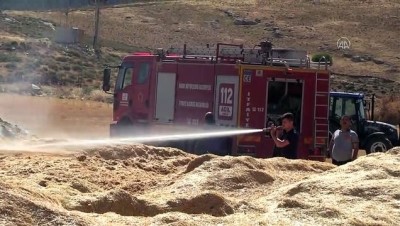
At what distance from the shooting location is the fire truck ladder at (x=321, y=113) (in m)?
19.3

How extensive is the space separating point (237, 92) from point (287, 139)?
5996 mm

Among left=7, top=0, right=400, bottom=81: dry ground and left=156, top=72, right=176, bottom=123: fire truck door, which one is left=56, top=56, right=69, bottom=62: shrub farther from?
left=156, top=72, right=176, bottom=123: fire truck door

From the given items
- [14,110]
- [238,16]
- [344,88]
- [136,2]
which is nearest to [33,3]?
[136,2]

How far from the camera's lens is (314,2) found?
3388 inches

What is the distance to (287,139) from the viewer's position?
1311 centimetres

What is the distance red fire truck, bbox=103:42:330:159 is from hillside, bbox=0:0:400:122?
31507mm

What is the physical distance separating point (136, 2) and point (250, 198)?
8263 cm

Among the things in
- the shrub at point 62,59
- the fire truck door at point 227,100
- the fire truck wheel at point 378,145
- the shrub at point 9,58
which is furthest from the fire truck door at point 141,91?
the shrub at point 62,59

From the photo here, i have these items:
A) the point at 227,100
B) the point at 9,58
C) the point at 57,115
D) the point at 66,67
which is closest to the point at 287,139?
the point at 227,100

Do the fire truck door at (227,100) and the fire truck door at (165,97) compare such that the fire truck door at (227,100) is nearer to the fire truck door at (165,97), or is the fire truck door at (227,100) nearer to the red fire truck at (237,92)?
the red fire truck at (237,92)

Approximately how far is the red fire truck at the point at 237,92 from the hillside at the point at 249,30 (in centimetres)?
3151

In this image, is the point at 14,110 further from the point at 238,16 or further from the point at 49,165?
the point at 238,16

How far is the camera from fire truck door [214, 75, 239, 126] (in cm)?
1908

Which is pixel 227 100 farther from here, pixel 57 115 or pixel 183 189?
pixel 57 115
